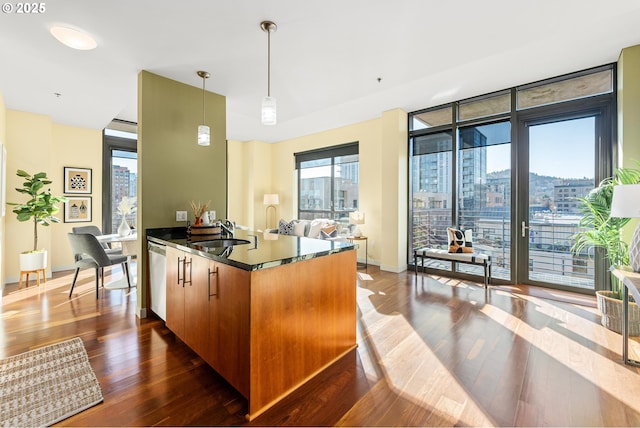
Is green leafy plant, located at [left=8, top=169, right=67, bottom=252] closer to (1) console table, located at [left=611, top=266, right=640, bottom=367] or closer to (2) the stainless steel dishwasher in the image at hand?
(2) the stainless steel dishwasher

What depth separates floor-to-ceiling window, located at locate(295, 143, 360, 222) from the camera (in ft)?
20.6

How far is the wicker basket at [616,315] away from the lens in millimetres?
2605

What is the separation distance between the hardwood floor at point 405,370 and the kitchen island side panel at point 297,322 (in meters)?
0.11

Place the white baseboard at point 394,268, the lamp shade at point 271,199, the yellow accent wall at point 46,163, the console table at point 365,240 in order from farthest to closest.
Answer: the lamp shade at point 271,199, the console table at point 365,240, the white baseboard at point 394,268, the yellow accent wall at point 46,163

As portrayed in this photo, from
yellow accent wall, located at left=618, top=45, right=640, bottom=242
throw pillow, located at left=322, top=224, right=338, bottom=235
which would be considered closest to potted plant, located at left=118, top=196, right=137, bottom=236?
throw pillow, located at left=322, top=224, right=338, bottom=235

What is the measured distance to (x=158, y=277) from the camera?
9.32 feet

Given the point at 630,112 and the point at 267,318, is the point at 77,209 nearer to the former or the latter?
the point at 267,318

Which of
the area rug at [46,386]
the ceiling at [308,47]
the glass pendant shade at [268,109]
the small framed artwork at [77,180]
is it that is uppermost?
the ceiling at [308,47]

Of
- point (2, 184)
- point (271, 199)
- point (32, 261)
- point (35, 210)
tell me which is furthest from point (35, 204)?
point (271, 199)

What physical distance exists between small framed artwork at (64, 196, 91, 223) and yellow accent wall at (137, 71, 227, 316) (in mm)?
3326

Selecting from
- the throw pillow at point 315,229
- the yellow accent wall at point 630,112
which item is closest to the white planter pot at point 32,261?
the throw pillow at point 315,229

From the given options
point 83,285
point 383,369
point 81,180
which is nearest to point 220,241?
point 383,369

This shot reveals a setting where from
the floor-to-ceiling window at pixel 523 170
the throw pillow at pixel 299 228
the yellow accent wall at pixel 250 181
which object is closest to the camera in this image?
the floor-to-ceiling window at pixel 523 170

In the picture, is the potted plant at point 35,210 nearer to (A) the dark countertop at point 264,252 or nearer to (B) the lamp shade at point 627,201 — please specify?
(A) the dark countertop at point 264,252
